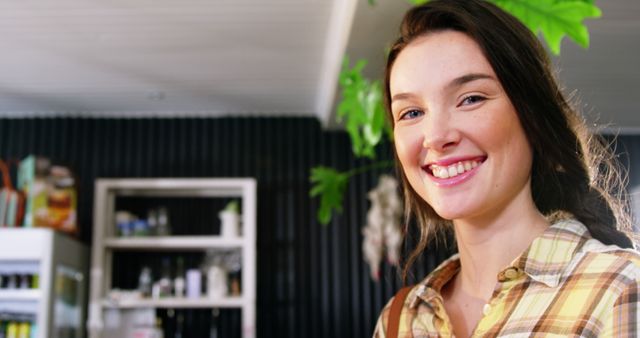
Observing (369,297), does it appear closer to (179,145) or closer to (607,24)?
(179,145)

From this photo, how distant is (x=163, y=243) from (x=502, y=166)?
15.3 feet

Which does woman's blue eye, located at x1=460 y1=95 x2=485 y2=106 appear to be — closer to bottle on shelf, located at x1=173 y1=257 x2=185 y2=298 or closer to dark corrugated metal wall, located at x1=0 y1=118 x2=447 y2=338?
bottle on shelf, located at x1=173 y1=257 x2=185 y2=298

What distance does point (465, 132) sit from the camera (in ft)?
3.08

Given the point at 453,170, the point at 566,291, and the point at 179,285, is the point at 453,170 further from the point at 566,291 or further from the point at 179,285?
the point at 179,285

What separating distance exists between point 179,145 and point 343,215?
4.48 ft

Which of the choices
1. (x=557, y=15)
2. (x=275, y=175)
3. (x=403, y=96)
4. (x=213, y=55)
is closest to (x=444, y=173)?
(x=403, y=96)

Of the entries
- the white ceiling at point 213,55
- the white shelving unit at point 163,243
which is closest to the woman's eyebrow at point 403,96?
the white ceiling at point 213,55

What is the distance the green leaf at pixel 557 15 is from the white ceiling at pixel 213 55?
1972mm

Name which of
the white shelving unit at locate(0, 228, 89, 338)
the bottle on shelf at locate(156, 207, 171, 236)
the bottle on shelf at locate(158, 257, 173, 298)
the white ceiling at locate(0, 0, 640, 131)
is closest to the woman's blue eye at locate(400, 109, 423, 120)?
the white ceiling at locate(0, 0, 640, 131)

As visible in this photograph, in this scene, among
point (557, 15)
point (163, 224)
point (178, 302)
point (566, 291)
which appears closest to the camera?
point (566, 291)

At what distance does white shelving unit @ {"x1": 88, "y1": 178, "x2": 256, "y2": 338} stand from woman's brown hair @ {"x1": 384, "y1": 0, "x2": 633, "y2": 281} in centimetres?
441

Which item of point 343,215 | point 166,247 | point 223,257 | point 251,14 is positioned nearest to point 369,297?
point 343,215

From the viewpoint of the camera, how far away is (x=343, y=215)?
236 inches

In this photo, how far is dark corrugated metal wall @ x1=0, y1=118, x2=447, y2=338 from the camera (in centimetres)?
585
